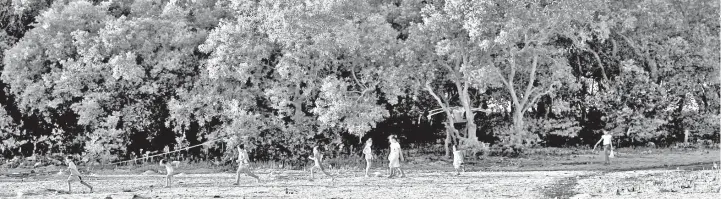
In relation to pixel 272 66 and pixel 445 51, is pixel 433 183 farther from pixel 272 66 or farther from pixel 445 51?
pixel 272 66

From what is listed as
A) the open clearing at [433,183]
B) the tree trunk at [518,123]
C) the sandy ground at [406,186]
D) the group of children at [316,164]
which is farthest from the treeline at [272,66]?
the group of children at [316,164]

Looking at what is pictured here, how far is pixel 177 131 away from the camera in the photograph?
111 ft

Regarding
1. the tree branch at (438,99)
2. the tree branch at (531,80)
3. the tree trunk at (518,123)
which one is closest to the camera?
the tree branch at (438,99)

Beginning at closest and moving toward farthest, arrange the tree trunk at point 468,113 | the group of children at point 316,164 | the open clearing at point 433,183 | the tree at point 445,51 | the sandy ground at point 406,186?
the sandy ground at point 406,186 → the open clearing at point 433,183 → the group of children at point 316,164 → the tree at point 445,51 → the tree trunk at point 468,113


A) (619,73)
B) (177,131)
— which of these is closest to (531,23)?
(619,73)

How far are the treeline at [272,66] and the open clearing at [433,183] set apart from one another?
3236mm

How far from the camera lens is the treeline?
30.2 metres

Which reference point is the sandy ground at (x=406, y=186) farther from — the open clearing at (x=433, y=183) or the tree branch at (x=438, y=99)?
the tree branch at (x=438, y=99)

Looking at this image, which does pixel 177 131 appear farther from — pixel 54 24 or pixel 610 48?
pixel 610 48

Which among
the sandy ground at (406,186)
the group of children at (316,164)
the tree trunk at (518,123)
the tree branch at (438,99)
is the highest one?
the tree branch at (438,99)

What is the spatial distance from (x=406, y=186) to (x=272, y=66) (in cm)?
1324

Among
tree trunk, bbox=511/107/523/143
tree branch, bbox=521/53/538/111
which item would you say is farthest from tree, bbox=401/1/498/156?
tree branch, bbox=521/53/538/111

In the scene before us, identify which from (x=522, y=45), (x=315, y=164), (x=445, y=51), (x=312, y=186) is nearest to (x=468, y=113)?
(x=522, y=45)

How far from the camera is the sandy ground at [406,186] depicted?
18.0 m
